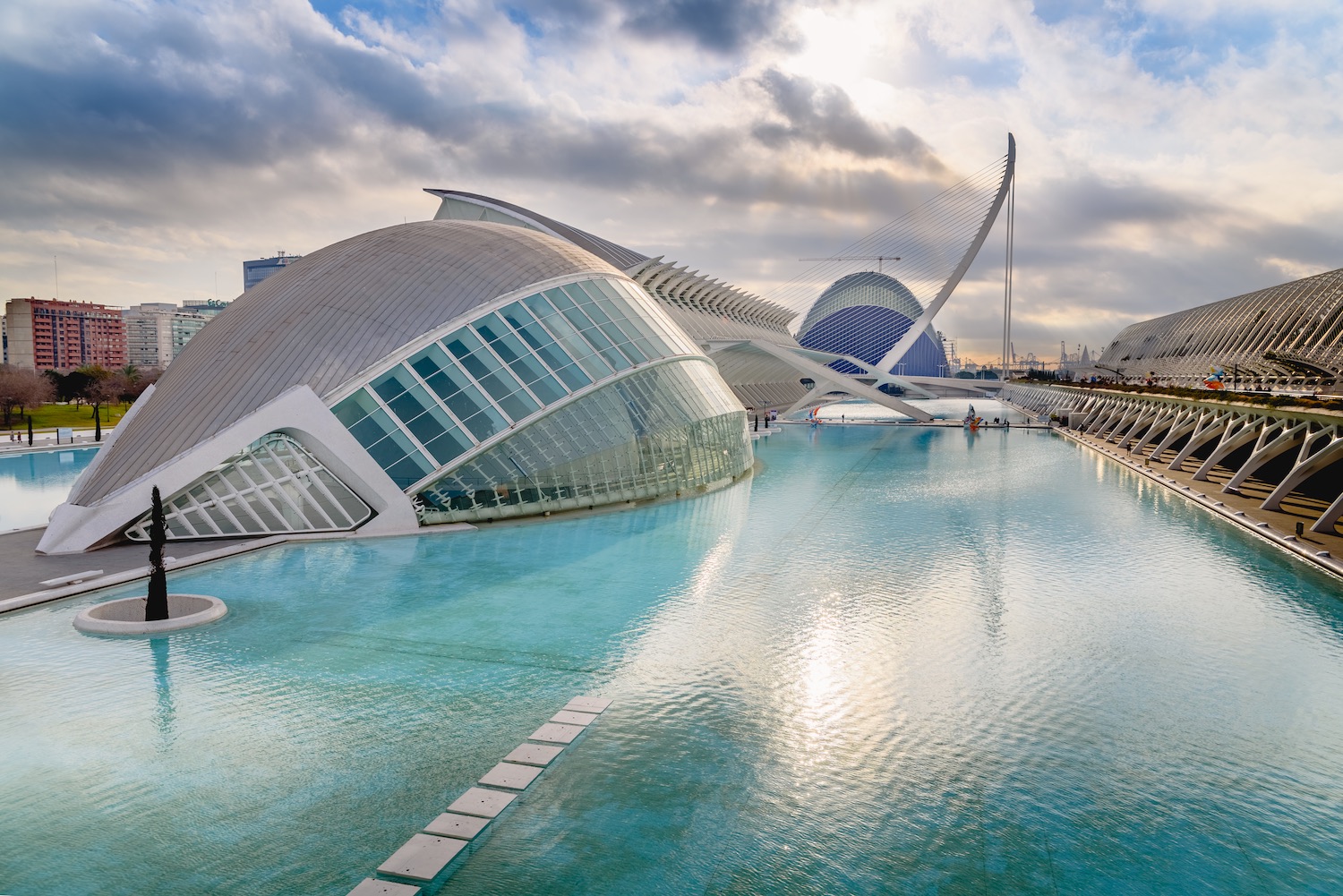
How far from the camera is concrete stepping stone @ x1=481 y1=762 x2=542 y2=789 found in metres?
8.27

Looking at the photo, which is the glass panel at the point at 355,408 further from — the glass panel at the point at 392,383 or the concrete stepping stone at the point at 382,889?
the concrete stepping stone at the point at 382,889

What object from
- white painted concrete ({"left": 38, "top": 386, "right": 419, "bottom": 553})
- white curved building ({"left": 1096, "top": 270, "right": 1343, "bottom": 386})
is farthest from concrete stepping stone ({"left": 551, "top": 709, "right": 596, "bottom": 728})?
white curved building ({"left": 1096, "top": 270, "right": 1343, "bottom": 386})

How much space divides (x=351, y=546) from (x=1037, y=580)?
1414 centimetres

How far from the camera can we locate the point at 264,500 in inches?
793

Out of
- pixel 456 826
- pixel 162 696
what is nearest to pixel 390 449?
pixel 162 696

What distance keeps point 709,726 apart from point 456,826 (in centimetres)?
318

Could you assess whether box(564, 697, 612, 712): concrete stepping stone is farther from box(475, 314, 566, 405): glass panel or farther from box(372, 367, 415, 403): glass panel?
box(475, 314, 566, 405): glass panel

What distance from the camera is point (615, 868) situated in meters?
6.99

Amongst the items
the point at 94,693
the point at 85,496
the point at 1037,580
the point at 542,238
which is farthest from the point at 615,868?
the point at 542,238

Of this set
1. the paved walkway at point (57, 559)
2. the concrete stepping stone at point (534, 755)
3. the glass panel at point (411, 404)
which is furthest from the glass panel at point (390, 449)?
the concrete stepping stone at point (534, 755)

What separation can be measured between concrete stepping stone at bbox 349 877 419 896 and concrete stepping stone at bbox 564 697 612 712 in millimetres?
3547

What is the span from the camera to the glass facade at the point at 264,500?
19719 mm

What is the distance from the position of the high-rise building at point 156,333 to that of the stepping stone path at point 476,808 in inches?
7646

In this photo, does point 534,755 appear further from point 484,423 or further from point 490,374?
point 490,374
